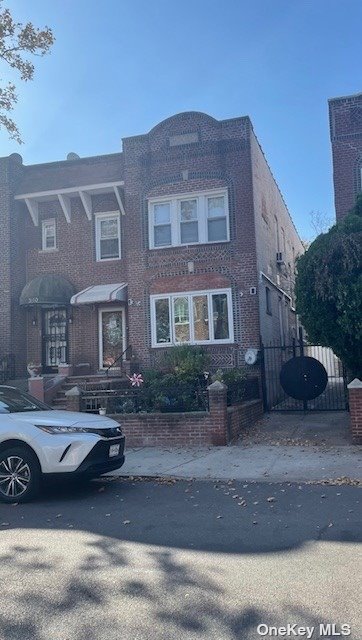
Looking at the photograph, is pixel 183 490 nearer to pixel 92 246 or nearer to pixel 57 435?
pixel 57 435

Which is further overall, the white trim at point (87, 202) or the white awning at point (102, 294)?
the white trim at point (87, 202)

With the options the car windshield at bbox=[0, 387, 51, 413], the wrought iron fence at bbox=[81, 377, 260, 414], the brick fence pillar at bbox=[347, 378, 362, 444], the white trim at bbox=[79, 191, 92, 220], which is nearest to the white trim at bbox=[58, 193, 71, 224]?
the white trim at bbox=[79, 191, 92, 220]

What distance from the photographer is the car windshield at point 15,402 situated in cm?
777

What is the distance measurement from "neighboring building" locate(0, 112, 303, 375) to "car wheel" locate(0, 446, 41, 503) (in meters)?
9.02

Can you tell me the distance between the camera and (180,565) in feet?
14.9

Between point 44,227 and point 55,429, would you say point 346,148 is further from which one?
point 55,429

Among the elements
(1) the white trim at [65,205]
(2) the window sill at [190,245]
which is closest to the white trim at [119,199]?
(1) the white trim at [65,205]

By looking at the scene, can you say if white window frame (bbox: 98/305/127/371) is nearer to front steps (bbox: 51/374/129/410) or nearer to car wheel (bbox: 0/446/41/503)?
front steps (bbox: 51/374/129/410)

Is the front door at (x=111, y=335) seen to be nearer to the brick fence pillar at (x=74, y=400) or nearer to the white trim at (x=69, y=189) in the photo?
the white trim at (x=69, y=189)

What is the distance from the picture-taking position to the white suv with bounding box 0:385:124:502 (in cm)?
700

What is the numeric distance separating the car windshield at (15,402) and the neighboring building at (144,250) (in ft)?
26.0

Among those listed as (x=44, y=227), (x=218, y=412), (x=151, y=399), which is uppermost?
(x=44, y=227)

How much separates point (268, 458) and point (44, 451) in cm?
427

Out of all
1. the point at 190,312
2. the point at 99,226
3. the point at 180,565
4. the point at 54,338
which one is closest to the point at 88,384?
the point at 190,312
